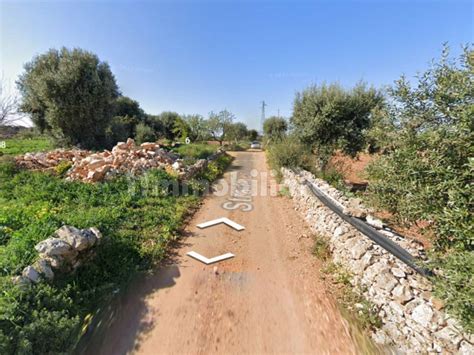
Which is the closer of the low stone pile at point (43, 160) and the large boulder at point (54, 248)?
the large boulder at point (54, 248)

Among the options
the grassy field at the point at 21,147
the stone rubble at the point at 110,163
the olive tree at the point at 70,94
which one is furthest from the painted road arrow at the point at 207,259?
the grassy field at the point at 21,147

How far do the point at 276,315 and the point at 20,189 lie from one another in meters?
7.94

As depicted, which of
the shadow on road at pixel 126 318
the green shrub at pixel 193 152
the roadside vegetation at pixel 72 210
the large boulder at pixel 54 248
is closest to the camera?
the roadside vegetation at pixel 72 210

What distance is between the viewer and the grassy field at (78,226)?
2074 millimetres

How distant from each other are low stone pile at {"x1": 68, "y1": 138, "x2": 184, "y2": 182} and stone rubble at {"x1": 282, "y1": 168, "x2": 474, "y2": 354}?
21.1 feet

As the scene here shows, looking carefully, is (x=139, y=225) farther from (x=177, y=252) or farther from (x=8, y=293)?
(x=8, y=293)

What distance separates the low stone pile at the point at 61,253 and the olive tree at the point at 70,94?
39.0ft

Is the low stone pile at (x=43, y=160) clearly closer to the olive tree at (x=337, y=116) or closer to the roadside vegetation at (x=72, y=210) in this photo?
the roadside vegetation at (x=72, y=210)

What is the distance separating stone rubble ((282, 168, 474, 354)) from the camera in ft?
6.55

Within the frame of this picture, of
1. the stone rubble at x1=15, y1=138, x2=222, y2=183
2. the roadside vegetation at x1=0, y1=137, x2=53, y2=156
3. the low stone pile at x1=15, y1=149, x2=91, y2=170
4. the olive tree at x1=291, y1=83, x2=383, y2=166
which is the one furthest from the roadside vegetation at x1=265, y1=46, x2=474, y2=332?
the roadside vegetation at x1=0, y1=137, x2=53, y2=156

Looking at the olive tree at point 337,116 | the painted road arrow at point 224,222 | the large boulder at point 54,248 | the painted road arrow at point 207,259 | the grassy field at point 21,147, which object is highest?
the olive tree at point 337,116

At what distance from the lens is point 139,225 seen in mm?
4781

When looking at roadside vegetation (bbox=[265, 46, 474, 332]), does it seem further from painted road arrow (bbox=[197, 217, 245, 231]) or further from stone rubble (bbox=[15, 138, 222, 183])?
stone rubble (bbox=[15, 138, 222, 183])

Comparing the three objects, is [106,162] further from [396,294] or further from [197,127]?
[197,127]
